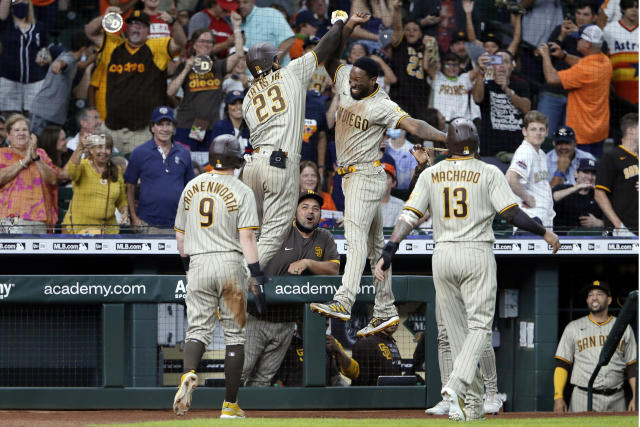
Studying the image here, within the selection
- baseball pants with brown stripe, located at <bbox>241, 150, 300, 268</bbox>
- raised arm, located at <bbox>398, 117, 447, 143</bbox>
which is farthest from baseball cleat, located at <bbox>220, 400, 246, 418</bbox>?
raised arm, located at <bbox>398, 117, 447, 143</bbox>

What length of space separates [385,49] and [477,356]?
601 centimetres

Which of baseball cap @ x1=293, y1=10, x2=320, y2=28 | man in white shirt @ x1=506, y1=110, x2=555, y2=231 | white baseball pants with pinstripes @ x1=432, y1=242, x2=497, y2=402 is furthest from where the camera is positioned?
baseball cap @ x1=293, y1=10, x2=320, y2=28

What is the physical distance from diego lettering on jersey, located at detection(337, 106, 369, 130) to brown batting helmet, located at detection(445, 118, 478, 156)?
97 centimetres

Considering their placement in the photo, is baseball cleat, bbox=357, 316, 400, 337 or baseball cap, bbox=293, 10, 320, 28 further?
baseball cap, bbox=293, 10, 320, 28

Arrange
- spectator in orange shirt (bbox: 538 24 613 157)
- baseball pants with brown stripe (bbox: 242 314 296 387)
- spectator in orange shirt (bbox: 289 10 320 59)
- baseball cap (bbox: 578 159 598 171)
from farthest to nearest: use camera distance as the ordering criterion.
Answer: spectator in orange shirt (bbox: 289 10 320 59) → spectator in orange shirt (bbox: 538 24 613 157) → baseball cap (bbox: 578 159 598 171) → baseball pants with brown stripe (bbox: 242 314 296 387)

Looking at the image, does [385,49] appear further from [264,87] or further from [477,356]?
[477,356]

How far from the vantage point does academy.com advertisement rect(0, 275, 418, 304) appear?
24.5ft

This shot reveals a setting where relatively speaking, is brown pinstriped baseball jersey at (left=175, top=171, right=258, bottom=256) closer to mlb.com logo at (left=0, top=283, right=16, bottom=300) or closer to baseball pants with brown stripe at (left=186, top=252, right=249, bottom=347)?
baseball pants with brown stripe at (left=186, top=252, right=249, bottom=347)

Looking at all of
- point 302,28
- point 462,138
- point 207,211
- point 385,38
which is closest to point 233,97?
point 302,28

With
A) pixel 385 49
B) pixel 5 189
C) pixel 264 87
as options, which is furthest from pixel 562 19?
pixel 5 189

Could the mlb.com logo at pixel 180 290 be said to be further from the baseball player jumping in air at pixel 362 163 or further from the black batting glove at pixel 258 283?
the baseball player jumping in air at pixel 362 163

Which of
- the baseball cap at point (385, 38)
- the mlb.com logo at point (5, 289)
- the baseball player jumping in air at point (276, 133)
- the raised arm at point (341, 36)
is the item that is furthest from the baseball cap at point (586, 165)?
the mlb.com logo at point (5, 289)

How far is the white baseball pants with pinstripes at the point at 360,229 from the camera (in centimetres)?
700

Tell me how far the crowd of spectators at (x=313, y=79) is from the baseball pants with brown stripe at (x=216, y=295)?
110 inches
